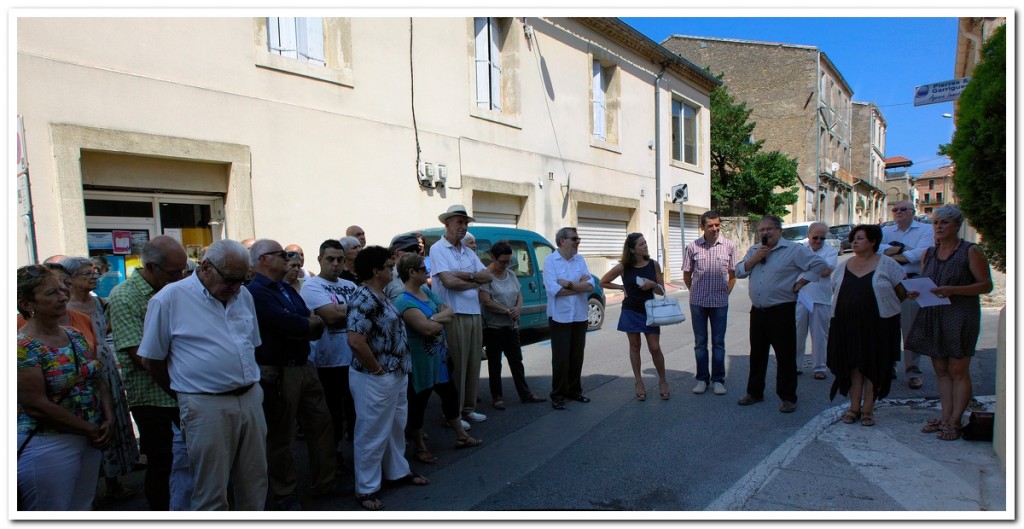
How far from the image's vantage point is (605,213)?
16.7m

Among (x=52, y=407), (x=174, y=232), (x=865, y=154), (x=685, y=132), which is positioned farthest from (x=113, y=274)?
(x=865, y=154)

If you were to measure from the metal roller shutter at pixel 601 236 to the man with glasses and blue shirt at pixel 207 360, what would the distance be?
42.0 feet

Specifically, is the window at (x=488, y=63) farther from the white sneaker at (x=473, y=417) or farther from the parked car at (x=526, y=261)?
the white sneaker at (x=473, y=417)

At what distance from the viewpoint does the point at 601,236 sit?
1669 cm

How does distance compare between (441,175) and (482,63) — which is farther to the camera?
(482,63)

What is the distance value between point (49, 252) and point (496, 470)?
5.89m

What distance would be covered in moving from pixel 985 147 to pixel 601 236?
13.4 meters

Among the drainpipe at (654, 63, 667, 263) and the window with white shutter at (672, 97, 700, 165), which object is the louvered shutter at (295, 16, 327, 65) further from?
the window with white shutter at (672, 97, 700, 165)

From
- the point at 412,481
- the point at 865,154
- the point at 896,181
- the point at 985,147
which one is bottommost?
the point at 412,481

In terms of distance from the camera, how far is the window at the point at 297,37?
860cm

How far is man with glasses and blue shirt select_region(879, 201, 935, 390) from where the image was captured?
561cm

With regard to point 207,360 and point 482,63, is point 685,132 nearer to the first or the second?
point 482,63
